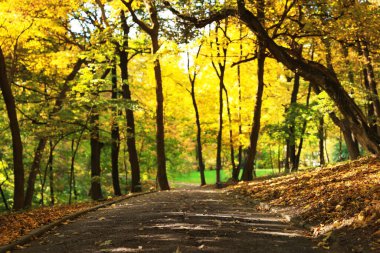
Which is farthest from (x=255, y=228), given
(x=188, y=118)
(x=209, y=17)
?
(x=188, y=118)

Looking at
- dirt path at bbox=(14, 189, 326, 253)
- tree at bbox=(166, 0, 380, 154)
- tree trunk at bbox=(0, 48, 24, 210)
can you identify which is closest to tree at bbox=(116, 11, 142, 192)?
tree trunk at bbox=(0, 48, 24, 210)

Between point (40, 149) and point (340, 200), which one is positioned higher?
point (40, 149)

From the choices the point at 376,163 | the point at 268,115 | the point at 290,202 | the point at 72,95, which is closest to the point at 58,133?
the point at 72,95

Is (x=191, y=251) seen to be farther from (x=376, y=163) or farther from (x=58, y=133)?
(x=58, y=133)

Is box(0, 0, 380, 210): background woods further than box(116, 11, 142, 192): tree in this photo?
No

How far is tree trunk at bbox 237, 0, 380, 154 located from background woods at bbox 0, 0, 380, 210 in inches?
1.4

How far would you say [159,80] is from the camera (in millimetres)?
23312

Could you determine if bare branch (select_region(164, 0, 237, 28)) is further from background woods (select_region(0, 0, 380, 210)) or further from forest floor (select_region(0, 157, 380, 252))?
forest floor (select_region(0, 157, 380, 252))

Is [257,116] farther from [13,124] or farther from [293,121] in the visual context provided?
[13,124]

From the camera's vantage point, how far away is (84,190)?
3491 cm

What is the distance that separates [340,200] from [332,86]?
597 cm

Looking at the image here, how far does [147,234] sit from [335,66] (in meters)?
20.6

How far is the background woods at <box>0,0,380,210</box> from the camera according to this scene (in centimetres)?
1391

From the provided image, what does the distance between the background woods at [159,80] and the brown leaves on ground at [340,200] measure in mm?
2969
